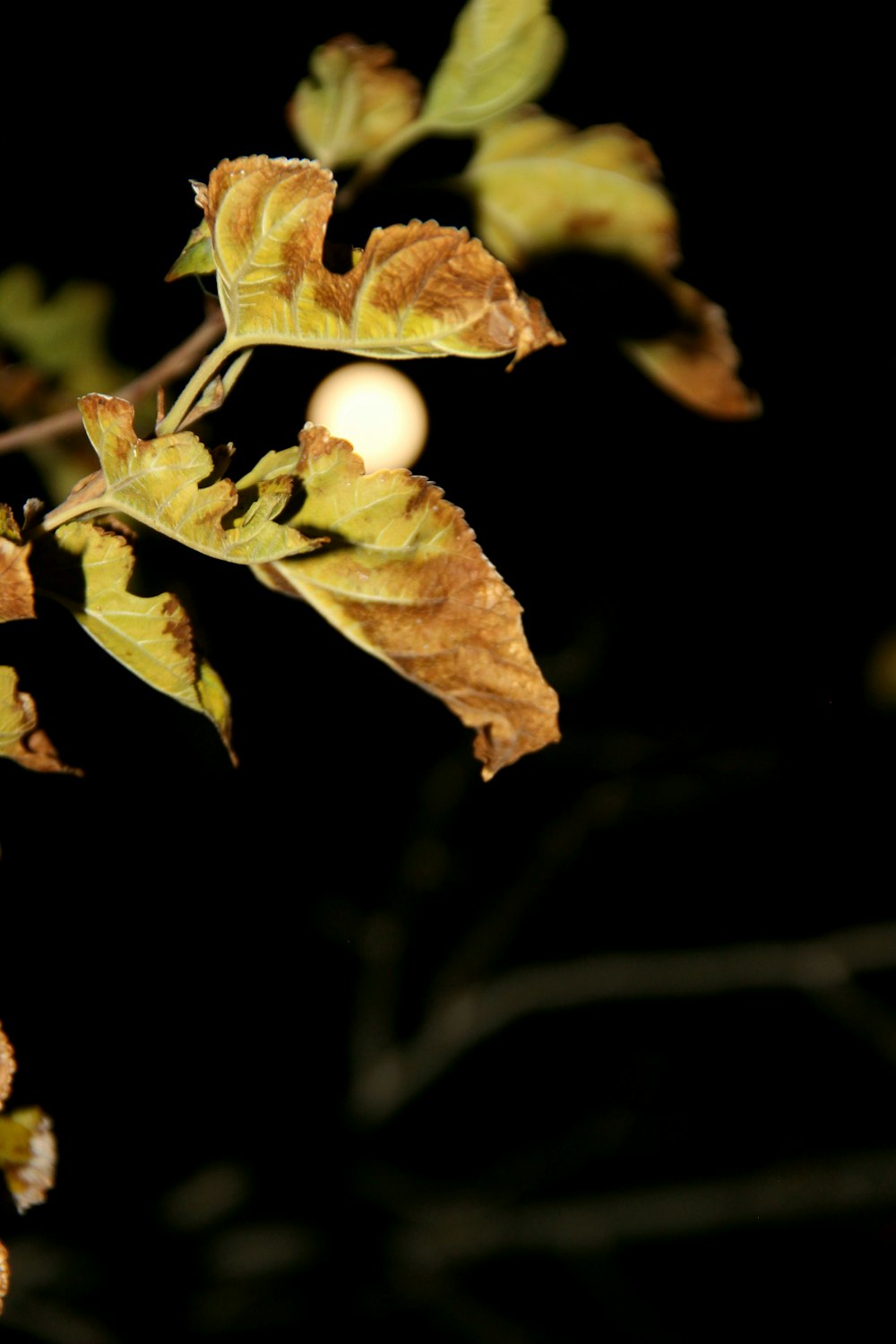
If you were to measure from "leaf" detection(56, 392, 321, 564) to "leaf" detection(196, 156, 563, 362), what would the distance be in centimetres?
4

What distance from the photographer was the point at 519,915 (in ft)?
5.76

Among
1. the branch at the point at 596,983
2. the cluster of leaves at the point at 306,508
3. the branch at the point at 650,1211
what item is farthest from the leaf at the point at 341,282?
the branch at the point at 650,1211

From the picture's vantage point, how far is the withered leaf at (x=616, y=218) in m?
0.42

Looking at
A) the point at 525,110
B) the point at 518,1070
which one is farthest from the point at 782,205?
the point at 518,1070

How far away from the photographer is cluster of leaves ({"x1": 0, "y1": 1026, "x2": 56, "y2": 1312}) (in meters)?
0.31

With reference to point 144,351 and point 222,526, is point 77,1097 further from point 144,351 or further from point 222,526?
point 222,526

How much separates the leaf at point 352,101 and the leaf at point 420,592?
0.81 ft

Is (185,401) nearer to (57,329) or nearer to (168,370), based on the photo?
(168,370)

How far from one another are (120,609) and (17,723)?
0.04m

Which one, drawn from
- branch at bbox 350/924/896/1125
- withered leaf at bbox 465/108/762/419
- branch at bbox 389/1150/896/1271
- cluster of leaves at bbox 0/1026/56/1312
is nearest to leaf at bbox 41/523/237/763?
cluster of leaves at bbox 0/1026/56/1312

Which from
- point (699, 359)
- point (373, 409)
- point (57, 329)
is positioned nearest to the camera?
point (699, 359)

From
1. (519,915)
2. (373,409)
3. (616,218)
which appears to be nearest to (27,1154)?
(616,218)

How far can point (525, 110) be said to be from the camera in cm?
45

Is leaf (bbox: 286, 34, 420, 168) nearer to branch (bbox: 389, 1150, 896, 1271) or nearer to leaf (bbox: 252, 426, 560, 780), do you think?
leaf (bbox: 252, 426, 560, 780)
